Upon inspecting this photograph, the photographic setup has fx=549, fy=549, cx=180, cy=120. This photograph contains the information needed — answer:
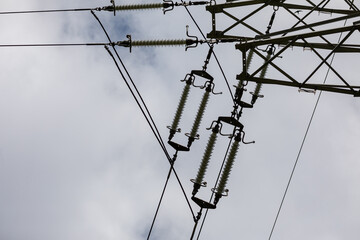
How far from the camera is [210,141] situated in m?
14.7

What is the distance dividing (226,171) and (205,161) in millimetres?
656

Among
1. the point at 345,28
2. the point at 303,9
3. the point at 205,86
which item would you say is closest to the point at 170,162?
the point at 205,86

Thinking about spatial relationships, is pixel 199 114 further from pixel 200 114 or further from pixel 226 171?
pixel 226 171

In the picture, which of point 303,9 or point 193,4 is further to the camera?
point 303,9

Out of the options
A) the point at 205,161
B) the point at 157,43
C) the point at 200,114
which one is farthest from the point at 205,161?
the point at 157,43

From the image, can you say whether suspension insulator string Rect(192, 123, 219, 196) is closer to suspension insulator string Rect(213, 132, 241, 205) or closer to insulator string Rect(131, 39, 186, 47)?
suspension insulator string Rect(213, 132, 241, 205)

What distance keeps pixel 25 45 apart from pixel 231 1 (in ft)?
18.8

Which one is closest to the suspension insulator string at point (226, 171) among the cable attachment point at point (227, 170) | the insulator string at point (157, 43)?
the cable attachment point at point (227, 170)

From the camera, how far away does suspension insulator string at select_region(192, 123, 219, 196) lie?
14.4 meters

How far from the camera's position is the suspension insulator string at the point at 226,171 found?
14133 mm

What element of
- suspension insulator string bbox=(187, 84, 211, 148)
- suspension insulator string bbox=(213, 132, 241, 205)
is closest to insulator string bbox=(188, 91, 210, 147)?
suspension insulator string bbox=(187, 84, 211, 148)

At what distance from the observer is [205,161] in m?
14.6

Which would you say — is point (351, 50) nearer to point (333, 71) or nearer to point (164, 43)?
point (333, 71)

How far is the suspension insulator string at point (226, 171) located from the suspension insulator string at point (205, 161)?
0.47m
